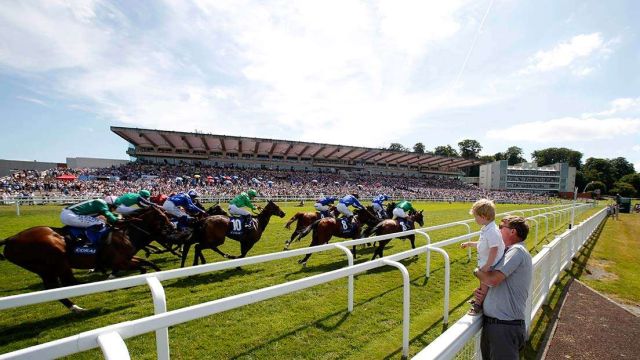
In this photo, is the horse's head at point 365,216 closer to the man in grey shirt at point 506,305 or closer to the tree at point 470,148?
the man in grey shirt at point 506,305

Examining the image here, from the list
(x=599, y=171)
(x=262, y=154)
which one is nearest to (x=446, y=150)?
(x=599, y=171)

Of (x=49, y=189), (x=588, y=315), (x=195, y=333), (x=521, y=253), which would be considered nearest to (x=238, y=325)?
(x=195, y=333)

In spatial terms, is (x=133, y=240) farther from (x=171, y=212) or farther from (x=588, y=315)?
(x=588, y=315)

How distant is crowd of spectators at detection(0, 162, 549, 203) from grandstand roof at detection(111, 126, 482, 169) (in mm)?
3646

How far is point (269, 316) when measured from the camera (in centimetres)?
424

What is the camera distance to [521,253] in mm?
2207

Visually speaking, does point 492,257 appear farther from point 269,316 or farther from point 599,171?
point 599,171

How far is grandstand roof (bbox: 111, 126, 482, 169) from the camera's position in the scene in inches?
1539

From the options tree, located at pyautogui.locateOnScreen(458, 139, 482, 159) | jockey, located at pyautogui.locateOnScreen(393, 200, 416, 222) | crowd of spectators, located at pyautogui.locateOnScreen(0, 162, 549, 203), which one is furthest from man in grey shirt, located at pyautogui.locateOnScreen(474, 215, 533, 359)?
tree, located at pyautogui.locateOnScreen(458, 139, 482, 159)

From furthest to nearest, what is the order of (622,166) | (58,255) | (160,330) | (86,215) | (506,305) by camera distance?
1. (622,166)
2. (86,215)
3. (58,255)
4. (506,305)
5. (160,330)

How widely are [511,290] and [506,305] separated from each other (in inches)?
4.5

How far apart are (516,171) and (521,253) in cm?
9619

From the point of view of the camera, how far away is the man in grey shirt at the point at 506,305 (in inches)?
84.7

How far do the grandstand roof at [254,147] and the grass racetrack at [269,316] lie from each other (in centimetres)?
3459
